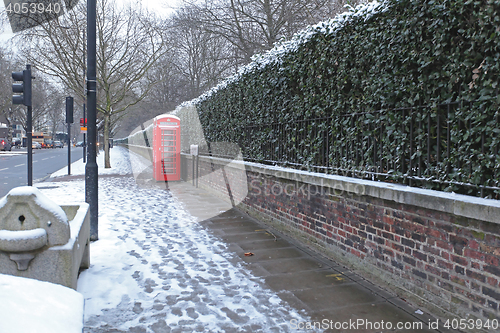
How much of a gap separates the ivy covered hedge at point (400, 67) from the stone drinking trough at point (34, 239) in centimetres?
366

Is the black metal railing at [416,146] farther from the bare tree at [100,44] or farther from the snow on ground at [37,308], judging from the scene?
the bare tree at [100,44]

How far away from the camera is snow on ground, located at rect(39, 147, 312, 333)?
349 cm

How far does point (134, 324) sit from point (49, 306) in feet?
3.84

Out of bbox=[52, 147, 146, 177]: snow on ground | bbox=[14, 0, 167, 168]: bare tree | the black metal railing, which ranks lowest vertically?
bbox=[52, 147, 146, 177]: snow on ground

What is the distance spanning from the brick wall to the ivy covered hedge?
370 mm

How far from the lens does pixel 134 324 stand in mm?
3422

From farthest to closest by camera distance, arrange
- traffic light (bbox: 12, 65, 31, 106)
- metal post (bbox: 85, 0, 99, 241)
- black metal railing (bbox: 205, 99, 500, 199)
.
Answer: traffic light (bbox: 12, 65, 31, 106) < metal post (bbox: 85, 0, 99, 241) < black metal railing (bbox: 205, 99, 500, 199)

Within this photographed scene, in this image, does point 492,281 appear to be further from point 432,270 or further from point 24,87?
point 24,87

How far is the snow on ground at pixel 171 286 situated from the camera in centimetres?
349

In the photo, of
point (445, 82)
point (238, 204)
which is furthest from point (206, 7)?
point (445, 82)

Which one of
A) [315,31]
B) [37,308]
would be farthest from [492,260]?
[315,31]

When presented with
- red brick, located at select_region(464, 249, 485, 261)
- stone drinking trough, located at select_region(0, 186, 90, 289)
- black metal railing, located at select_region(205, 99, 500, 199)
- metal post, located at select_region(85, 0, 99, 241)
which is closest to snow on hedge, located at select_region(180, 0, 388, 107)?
black metal railing, located at select_region(205, 99, 500, 199)

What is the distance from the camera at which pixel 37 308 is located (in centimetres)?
227

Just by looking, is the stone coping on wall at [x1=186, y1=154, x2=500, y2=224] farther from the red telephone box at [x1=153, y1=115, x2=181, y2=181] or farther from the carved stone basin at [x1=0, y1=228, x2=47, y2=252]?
the red telephone box at [x1=153, y1=115, x2=181, y2=181]
